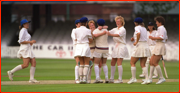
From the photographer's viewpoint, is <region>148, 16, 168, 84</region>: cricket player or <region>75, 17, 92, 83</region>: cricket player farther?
<region>148, 16, 168, 84</region>: cricket player

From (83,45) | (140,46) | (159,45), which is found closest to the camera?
(83,45)

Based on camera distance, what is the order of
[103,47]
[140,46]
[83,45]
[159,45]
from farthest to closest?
[103,47] → [159,45] → [140,46] → [83,45]

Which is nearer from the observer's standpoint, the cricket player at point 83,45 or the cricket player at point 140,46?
the cricket player at point 83,45

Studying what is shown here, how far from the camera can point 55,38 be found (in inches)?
1382

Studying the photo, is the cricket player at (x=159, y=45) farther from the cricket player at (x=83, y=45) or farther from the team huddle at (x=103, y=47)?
the cricket player at (x=83, y=45)

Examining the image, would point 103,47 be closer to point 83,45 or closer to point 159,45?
point 83,45

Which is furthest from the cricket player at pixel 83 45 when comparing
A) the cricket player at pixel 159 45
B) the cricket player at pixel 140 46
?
the cricket player at pixel 159 45

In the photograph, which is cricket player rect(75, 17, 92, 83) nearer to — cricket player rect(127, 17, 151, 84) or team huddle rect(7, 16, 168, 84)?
team huddle rect(7, 16, 168, 84)

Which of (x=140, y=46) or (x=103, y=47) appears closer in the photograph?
(x=140, y=46)

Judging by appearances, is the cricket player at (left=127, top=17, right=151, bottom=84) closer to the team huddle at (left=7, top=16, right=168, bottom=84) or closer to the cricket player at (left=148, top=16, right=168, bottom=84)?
the team huddle at (left=7, top=16, right=168, bottom=84)

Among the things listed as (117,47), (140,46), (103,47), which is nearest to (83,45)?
(103,47)

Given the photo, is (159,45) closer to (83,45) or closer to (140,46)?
(140,46)

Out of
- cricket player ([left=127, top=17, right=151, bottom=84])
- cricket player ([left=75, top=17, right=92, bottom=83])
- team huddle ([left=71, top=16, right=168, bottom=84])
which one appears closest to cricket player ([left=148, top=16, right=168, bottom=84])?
team huddle ([left=71, top=16, right=168, bottom=84])

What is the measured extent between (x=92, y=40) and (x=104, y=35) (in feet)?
1.32
